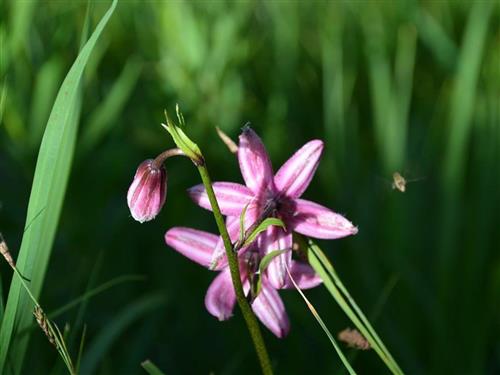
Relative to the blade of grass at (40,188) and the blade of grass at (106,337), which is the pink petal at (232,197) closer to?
the blade of grass at (40,188)

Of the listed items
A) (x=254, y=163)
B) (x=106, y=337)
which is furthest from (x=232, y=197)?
(x=106, y=337)

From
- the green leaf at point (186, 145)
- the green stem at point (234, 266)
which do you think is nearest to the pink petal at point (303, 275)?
the green stem at point (234, 266)

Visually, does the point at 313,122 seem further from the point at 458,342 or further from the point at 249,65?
the point at 458,342

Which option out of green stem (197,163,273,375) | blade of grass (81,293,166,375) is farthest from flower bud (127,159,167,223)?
blade of grass (81,293,166,375)

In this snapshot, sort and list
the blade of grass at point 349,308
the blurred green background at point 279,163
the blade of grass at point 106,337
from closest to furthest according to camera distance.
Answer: the blade of grass at point 349,308 < the blade of grass at point 106,337 < the blurred green background at point 279,163

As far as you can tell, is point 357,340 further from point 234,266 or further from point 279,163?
point 279,163
